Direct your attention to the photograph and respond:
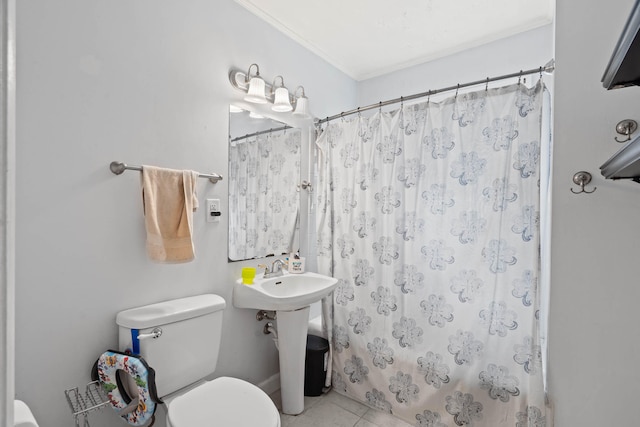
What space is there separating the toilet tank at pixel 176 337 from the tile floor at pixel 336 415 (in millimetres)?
725

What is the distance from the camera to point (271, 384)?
2178 millimetres

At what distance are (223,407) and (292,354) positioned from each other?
685 mm

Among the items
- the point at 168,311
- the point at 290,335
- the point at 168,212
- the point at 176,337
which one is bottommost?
the point at 290,335

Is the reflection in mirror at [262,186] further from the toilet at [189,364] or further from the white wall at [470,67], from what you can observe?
the white wall at [470,67]

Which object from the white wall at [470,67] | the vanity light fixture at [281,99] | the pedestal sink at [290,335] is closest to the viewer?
the pedestal sink at [290,335]

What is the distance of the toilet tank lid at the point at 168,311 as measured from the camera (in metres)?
1.36

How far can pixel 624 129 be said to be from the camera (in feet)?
4.11

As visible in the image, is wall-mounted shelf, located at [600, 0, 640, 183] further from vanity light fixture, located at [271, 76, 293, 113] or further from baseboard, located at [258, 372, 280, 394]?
baseboard, located at [258, 372, 280, 394]

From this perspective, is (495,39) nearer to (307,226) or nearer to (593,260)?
(593,260)

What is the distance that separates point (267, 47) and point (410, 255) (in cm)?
164

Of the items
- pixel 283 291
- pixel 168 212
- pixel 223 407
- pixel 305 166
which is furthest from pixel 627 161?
pixel 305 166

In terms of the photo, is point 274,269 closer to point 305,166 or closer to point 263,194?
point 263,194

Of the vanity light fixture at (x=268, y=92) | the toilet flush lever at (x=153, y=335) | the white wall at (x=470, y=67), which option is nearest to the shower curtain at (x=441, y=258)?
the vanity light fixture at (x=268, y=92)

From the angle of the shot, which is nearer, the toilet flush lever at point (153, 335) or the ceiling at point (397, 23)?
the toilet flush lever at point (153, 335)
